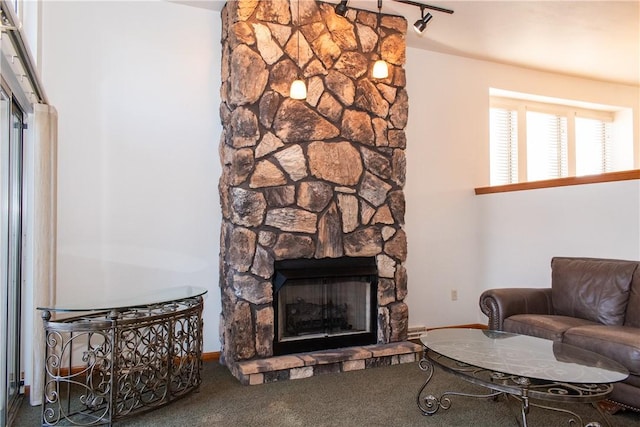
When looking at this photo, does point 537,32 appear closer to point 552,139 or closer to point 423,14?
point 423,14

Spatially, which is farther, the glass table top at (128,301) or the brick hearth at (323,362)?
the brick hearth at (323,362)

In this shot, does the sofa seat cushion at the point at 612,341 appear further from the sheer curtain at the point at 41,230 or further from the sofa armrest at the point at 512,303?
the sheer curtain at the point at 41,230

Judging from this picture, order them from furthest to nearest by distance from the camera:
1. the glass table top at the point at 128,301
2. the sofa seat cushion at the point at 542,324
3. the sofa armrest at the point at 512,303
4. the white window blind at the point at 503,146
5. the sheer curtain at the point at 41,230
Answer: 1. the white window blind at the point at 503,146
2. the sofa armrest at the point at 512,303
3. the sofa seat cushion at the point at 542,324
4. the sheer curtain at the point at 41,230
5. the glass table top at the point at 128,301

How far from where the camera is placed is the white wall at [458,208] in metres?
4.80

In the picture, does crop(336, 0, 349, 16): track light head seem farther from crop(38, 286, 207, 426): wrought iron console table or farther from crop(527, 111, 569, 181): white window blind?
crop(527, 111, 569, 181): white window blind

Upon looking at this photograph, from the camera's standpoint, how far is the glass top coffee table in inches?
91.6

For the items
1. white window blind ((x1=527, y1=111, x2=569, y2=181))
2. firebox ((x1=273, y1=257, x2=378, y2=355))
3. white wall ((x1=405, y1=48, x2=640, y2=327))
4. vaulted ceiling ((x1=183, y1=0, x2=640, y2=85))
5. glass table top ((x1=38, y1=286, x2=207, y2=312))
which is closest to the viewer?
glass table top ((x1=38, y1=286, x2=207, y2=312))

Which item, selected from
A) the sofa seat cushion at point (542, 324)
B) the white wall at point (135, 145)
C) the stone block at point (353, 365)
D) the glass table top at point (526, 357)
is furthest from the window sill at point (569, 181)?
the white wall at point (135, 145)

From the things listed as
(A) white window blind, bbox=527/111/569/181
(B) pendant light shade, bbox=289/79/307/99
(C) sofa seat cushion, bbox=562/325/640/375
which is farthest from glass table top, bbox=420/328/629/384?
(A) white window blind, bbox=527/111/569/181

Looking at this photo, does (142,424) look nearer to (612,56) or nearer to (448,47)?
(448,47)

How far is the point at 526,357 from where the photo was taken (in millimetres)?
2672

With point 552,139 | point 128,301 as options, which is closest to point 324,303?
point 128,301

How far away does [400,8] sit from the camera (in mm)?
4117

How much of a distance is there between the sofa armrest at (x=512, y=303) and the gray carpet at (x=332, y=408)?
1.95ft
